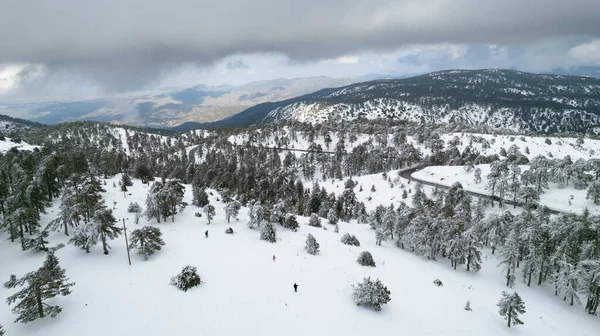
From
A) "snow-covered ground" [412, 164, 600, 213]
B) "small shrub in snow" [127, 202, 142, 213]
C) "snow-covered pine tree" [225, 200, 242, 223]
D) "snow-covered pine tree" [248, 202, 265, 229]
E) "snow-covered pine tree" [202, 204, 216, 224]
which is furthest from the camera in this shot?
"snow-covered ground" [412, 164, 600, 213]

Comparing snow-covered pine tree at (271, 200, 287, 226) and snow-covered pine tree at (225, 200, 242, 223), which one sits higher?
snow-covered pine tree at (225, 200, 242, 223)

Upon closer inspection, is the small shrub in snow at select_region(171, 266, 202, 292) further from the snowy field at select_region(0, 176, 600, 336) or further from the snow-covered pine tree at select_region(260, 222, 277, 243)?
the snow-covered pine tree at select_region(260, 222, 277, 243)

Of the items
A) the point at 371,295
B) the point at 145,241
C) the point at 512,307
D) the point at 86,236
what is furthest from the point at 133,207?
the point at 512,307

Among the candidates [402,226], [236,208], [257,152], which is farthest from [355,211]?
[257,152]

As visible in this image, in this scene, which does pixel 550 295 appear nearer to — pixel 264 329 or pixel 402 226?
pixel 402 226

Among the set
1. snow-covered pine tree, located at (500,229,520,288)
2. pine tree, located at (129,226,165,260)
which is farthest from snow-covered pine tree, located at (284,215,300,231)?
snow-covered pine tree, located at (500,229,520,288)
